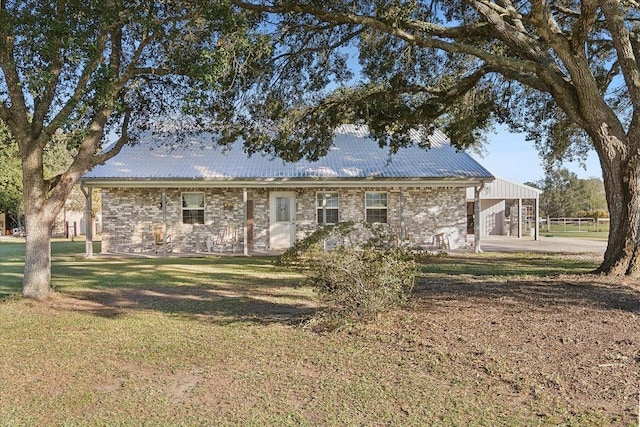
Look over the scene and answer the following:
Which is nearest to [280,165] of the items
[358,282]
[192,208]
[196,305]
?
[192,208]

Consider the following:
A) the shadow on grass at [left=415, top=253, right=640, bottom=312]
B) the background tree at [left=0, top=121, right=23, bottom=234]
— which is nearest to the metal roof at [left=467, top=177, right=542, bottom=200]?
the shadow on grass at [left=415, top=253, right=640, bottom=312]

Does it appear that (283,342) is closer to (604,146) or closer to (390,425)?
(390,425)

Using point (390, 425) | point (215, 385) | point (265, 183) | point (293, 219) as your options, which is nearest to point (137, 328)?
point (215, 385)

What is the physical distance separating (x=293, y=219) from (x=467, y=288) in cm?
1021

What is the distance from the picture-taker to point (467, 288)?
8594mm

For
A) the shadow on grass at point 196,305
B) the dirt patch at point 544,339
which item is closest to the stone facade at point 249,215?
the shadow on grass at point 196,305

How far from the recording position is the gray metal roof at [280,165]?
16750 mm

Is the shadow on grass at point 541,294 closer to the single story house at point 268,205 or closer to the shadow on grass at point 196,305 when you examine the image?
the shadow on grass at point 196,305

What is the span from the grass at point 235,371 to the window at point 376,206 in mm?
9959

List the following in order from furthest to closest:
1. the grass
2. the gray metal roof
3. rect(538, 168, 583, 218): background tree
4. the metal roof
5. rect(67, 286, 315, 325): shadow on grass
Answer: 1. rect(538, 168, 583, 218): background tree
2. the metal roof
3. the gray metal roof
4. rect(67, 286, 315, 325): shadow on grass
5. the grass

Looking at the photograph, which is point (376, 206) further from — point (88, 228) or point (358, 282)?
point (358, 282)

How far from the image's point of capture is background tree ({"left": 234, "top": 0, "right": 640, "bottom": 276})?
835 centimetres

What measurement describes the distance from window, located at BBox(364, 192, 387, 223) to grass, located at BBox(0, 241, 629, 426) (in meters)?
9.96

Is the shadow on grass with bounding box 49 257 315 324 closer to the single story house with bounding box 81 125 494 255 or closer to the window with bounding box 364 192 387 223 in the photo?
the single story house with bounding box 81 125 494 255
